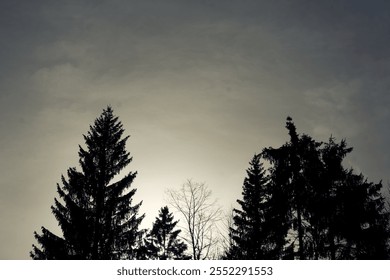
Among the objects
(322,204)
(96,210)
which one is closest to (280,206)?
(322,204)

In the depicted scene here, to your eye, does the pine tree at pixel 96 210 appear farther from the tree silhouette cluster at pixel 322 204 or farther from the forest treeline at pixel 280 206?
the tree silhouette cluster at pixel 322 204

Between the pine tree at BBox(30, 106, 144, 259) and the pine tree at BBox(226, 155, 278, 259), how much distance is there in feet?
29.4

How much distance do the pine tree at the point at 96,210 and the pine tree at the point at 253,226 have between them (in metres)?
8.96

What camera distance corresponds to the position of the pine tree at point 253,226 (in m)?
20.5

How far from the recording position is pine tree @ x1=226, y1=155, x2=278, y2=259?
20.5 meters

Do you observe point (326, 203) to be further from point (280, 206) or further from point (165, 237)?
point (165, 237)

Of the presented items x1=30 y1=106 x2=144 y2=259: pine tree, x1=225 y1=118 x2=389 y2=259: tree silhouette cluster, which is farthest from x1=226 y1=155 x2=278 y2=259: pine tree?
x1=30 y1=106 x2=144 y2=259: pine tree

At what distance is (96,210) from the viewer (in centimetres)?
1568

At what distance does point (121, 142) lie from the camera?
18297 mm
